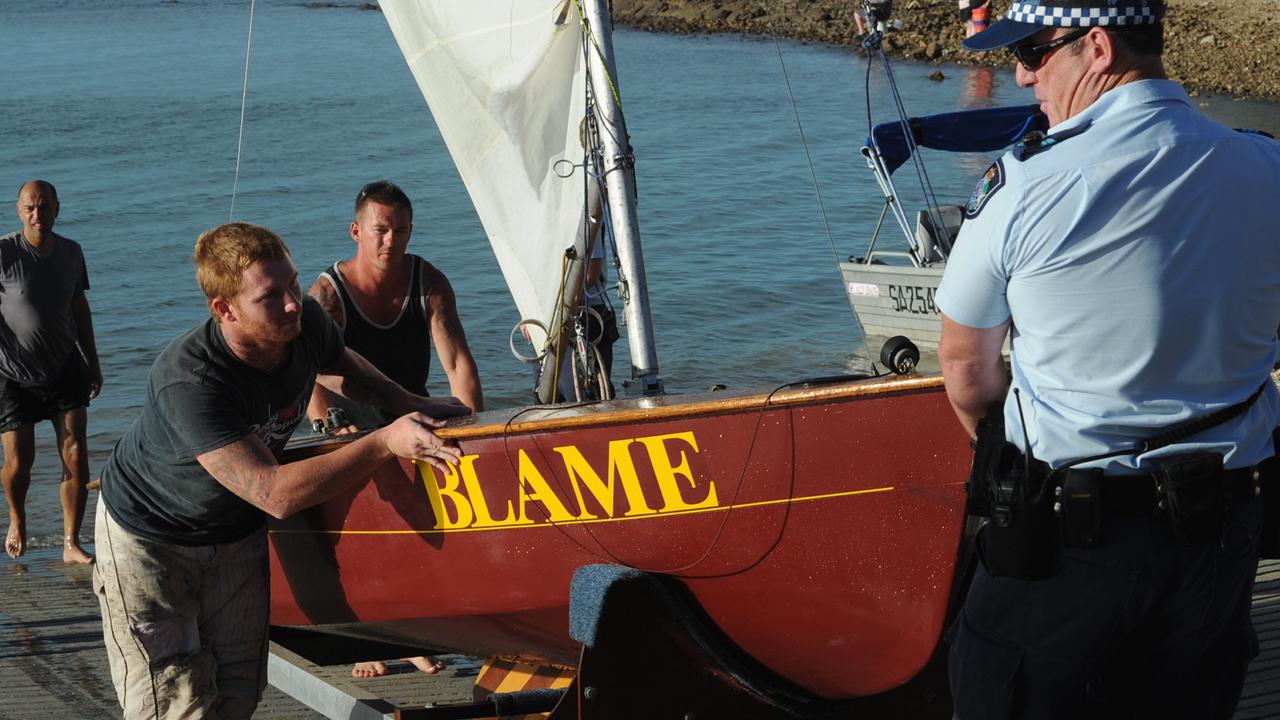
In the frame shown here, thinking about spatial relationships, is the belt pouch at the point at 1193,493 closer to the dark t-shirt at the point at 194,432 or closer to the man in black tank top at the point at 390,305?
the dark t-shirt at the point at 194,432

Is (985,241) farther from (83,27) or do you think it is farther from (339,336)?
(83,27)

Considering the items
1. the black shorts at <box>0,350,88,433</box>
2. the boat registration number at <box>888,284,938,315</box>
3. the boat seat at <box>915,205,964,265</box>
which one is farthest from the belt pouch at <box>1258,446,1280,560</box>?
the boat registration number at <box>888,284,938,315</box>

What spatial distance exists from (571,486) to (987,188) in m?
1.56

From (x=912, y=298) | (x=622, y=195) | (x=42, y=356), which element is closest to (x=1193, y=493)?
(x=622, y=195)

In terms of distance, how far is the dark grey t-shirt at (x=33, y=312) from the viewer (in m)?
6.72

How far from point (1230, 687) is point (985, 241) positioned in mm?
900

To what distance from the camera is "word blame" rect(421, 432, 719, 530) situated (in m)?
3.49

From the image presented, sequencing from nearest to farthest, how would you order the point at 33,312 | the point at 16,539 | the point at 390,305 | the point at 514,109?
the point at 390,305
the point at 514,109
the point at 33,312
the point at 16,539

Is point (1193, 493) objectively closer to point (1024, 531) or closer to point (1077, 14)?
point (1024, 531)

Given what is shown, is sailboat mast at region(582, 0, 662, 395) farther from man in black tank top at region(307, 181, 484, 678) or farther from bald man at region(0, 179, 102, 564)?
bald man at region(0, 179, 102, 564)

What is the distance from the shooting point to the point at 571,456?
356cm

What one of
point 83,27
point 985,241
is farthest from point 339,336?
point 83,27

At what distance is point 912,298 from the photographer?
44.2 feet

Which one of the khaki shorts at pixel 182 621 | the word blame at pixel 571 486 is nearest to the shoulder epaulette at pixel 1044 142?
the word blame at pixel 571 486
